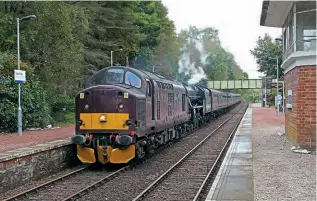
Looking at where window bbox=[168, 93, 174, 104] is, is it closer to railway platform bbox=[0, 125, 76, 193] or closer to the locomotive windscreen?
the locomotive windscreen

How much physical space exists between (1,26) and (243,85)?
58418mm

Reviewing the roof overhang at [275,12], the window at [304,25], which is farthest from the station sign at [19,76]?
the window at [304,25]

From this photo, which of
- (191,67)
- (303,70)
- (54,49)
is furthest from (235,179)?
(191,67)

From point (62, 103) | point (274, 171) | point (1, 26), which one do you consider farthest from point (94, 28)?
point (274, 171)

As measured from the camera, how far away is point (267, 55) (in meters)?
50.5

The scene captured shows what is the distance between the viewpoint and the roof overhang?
51.3 feet

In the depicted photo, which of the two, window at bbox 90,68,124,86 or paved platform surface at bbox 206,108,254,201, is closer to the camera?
paved platform surface at bbox 206,108,254,201

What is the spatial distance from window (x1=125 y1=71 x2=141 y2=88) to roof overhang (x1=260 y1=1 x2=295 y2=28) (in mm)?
5983

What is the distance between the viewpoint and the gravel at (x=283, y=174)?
8539mm

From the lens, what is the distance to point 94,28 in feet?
116

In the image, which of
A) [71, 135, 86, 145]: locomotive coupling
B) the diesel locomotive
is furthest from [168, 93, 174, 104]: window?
[71, 135, 86, 145]: locomotive coupling

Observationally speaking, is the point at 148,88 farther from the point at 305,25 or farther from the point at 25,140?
the point at 305,25

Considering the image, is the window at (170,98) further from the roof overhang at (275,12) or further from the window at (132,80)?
the roof overhang at (275,12)

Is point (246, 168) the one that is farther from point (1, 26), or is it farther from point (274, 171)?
point (1, 26)
